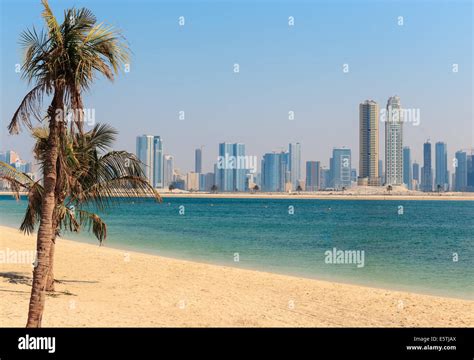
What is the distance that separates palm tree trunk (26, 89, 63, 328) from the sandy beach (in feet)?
8.89

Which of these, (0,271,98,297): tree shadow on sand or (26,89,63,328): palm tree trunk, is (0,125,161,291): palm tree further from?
(26,89,63,328): palm tree trunk

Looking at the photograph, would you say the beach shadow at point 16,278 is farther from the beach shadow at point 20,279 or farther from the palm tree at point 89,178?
the palm tree at point 89,178

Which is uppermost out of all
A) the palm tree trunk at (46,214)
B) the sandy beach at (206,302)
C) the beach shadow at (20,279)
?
the palm tree trunk at (46,214)

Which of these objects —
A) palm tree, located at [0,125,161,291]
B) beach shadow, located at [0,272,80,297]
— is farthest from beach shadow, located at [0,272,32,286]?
palm tree, located at [0,125,161,291]

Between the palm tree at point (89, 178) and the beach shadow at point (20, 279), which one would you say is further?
the beach shadow at point (20, 279)

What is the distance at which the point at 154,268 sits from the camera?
68.5ft

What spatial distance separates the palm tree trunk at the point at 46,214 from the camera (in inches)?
280

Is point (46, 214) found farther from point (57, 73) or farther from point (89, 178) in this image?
point (89, 178)

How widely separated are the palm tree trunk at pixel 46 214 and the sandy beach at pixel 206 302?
8.89 ft

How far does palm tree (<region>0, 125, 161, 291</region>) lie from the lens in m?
10.7

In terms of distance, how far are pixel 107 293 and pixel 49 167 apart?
8192 millimetres

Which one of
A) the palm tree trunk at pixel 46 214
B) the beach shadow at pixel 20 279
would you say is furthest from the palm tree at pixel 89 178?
the palm tree trunk at pixel 46 214
